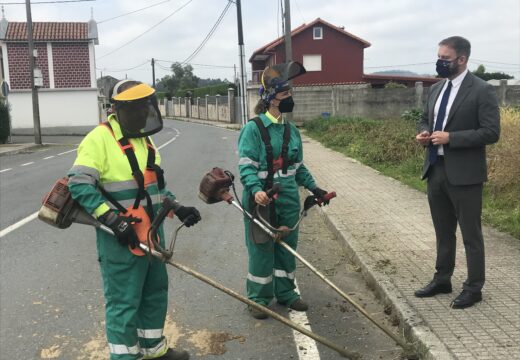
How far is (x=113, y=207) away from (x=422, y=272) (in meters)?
3.14

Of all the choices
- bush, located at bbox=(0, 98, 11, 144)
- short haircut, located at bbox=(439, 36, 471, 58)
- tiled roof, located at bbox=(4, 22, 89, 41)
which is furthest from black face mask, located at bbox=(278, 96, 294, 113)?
tiled roof, located at bbox=(4, 22, 89, 41)

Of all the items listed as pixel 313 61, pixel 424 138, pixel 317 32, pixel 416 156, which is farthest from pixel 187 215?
pixel 317 32

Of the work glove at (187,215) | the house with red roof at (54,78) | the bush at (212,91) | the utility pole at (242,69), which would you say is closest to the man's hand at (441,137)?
the work glove at (187,215)

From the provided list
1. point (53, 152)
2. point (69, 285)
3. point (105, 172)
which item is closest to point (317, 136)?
point (53, 152)

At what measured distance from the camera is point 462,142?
13.2 ft

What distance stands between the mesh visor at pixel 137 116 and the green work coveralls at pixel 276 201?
40.9 inches

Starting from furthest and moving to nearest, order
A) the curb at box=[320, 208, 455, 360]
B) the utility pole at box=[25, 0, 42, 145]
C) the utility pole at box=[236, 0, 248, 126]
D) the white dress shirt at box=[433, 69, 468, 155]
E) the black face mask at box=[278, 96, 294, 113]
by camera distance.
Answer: the utility pole at box=[236, 0, 248, 126], the utility pole at box=[25, 0, 42, 145], the black face mask at box=[278, 96, 294, 113], the white dress shirt at box=[433, 69, 468, 155], the curb at box=[320, 208, 455, 360]

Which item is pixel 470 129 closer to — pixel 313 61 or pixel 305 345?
pixel 305 345

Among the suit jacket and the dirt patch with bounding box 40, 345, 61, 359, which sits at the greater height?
the suit jacket

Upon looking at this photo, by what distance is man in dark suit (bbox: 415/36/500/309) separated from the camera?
4.02 meters

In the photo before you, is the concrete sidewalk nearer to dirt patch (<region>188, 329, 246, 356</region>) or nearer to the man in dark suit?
the man in dark suit

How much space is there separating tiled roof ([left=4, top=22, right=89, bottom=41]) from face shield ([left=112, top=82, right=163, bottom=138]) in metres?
30.7

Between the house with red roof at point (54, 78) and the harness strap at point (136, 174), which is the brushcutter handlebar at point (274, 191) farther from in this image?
the house with red roof at point (54, 78)

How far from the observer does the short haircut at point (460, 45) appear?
4059 millimetres
